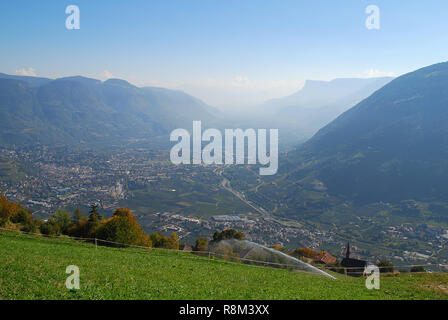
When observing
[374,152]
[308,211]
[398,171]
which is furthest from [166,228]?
[374,152]

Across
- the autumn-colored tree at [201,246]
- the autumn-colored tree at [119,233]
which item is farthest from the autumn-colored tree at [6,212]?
the autumn-colored tree at [201,246]

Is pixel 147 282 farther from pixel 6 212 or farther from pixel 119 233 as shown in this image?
pixel 6 212

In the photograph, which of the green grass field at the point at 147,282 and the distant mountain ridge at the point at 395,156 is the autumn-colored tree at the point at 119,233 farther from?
the distant mountain ridge at the point at 395,156

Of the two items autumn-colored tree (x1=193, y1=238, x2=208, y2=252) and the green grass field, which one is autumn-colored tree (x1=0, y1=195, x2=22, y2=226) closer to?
the green grass field

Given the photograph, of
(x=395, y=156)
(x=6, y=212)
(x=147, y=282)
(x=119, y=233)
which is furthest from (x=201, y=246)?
(x=395, y=156)

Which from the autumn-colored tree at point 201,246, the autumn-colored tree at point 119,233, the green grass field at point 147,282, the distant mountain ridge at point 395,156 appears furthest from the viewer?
the distant mountain ridge at point 395,156

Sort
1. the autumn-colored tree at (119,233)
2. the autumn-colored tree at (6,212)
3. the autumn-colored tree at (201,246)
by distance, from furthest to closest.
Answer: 1. the autumn-colored tree at (201,246)
2. the autumn-colored tree at (6,212)
3. the autumn-colored tree at (119,233)

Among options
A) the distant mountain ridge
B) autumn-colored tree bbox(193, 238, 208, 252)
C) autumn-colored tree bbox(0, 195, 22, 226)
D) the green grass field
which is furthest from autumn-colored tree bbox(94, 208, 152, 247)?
the distant mountain ridge

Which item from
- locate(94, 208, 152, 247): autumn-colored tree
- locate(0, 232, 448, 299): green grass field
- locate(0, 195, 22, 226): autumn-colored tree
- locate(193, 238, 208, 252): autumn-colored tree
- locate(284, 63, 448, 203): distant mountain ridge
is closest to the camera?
locate(0, 232, 448, 299): green grass field
